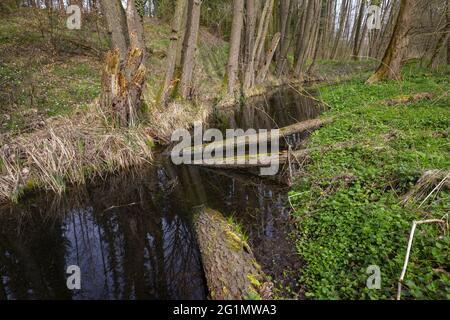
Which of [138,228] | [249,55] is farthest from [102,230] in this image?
[249,55]

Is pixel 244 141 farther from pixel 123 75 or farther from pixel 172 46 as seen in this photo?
pixel 172 46

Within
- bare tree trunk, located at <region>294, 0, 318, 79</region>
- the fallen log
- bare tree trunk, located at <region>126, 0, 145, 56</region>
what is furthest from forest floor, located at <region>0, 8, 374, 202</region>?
bare tree trunk, located at <region>294, 0, 318, 79</region>

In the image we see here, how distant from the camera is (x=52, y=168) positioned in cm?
570

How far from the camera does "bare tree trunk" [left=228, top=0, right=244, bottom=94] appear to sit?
11831 millimetres

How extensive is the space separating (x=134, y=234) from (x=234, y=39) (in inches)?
375

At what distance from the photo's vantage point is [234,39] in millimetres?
11977

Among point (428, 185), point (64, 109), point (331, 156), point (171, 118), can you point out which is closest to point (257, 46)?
point (171, 118)

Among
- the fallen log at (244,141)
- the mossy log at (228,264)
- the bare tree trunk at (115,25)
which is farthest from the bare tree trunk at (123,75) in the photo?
the mossy log at (228,264)

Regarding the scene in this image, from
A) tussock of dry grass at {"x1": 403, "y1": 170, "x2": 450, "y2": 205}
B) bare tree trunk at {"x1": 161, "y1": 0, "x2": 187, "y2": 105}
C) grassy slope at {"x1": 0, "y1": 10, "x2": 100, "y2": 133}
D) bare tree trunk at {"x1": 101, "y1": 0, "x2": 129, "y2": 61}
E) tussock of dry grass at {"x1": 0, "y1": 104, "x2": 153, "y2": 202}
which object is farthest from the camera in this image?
bare tree trunk at {"x1": 161, "y1": 0, "x2": 187, "y2": 105}

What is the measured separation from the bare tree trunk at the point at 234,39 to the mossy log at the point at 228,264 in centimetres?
904

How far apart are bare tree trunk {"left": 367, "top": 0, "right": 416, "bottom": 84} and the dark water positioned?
9.09 m

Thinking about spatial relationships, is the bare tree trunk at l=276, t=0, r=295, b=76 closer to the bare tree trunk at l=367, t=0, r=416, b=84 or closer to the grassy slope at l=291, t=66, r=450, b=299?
the bare tree trunk at l=367, t=0, r=416, b=84

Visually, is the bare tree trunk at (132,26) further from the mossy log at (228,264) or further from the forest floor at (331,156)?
the mossy log at (228,264)

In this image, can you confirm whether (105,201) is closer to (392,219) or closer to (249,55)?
(392,219)
